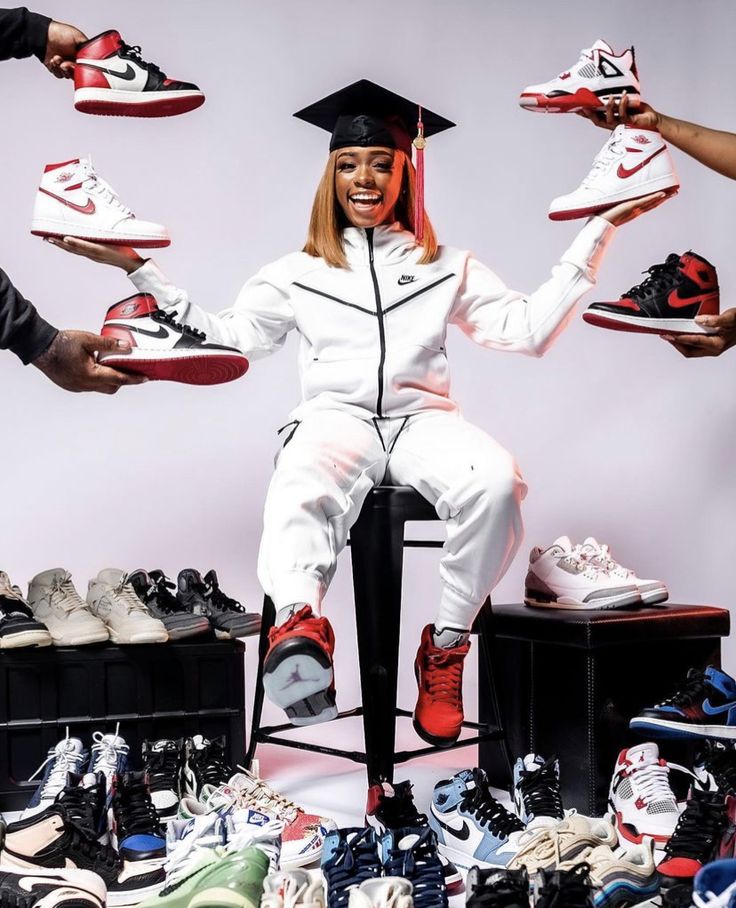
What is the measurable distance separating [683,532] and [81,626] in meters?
2.22

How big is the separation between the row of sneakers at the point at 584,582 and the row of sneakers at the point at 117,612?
30.7 inches

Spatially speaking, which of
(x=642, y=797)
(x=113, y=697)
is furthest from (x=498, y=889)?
(x=113, y=697)

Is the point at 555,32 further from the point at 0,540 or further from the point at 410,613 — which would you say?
the point at 0,540

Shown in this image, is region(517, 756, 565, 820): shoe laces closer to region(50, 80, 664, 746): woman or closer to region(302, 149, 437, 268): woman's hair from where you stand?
region(50, 80, 664, 746): woman

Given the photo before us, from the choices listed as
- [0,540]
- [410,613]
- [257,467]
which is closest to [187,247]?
[257,467]

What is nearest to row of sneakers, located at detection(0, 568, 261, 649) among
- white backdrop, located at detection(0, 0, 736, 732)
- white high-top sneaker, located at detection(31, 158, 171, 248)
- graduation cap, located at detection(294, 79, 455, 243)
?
white backdrop, located at detection(0, 0, 736, 732)

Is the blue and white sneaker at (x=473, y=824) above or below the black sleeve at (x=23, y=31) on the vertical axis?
below

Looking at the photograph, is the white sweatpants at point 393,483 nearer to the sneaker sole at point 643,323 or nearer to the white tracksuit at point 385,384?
the white tracksuit at point 385,384

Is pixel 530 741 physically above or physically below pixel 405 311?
below

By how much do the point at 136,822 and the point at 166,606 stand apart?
2.93ft

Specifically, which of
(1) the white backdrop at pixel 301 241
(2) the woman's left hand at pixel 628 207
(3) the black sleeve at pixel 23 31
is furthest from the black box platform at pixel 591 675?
(3) the black sleeve at pixel 23 31

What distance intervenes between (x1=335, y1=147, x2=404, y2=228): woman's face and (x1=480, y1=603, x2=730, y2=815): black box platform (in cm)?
114

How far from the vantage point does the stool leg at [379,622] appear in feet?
8.43

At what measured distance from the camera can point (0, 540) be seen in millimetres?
3957
